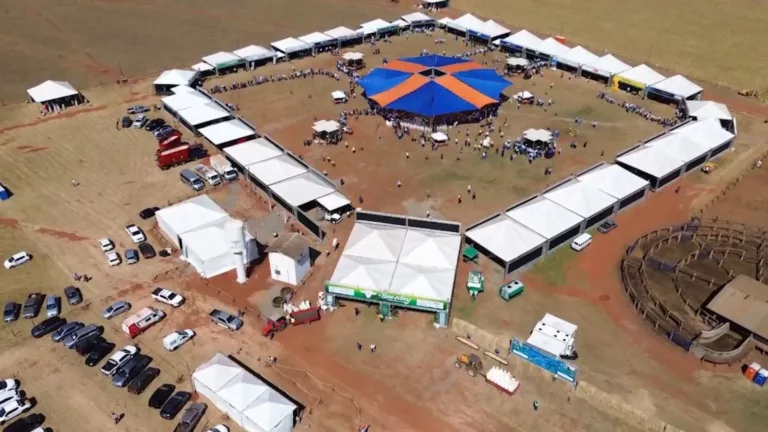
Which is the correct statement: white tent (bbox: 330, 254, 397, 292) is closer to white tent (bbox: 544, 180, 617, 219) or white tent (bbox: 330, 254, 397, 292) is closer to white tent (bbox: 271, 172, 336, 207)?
white tent (bbox: 271, 172, 336, 207)

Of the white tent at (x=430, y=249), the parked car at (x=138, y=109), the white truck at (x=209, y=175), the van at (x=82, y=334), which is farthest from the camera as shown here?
the parked car at (x=138, y=109)

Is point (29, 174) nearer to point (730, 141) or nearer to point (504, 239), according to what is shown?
point (504, 239)

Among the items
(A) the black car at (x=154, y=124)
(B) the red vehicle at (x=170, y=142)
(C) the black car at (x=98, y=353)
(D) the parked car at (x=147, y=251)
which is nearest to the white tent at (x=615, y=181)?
(D) the parked car at (x=147, y=251)

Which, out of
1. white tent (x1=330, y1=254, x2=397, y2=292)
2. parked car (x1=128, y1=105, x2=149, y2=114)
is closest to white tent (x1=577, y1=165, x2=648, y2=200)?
white tent (x1=330, y1=254, x2=397, y2=292)

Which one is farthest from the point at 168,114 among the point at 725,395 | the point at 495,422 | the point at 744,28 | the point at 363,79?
the point at 744,28

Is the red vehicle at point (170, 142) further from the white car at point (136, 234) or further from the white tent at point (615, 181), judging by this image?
the white tent at point (615, 181)
